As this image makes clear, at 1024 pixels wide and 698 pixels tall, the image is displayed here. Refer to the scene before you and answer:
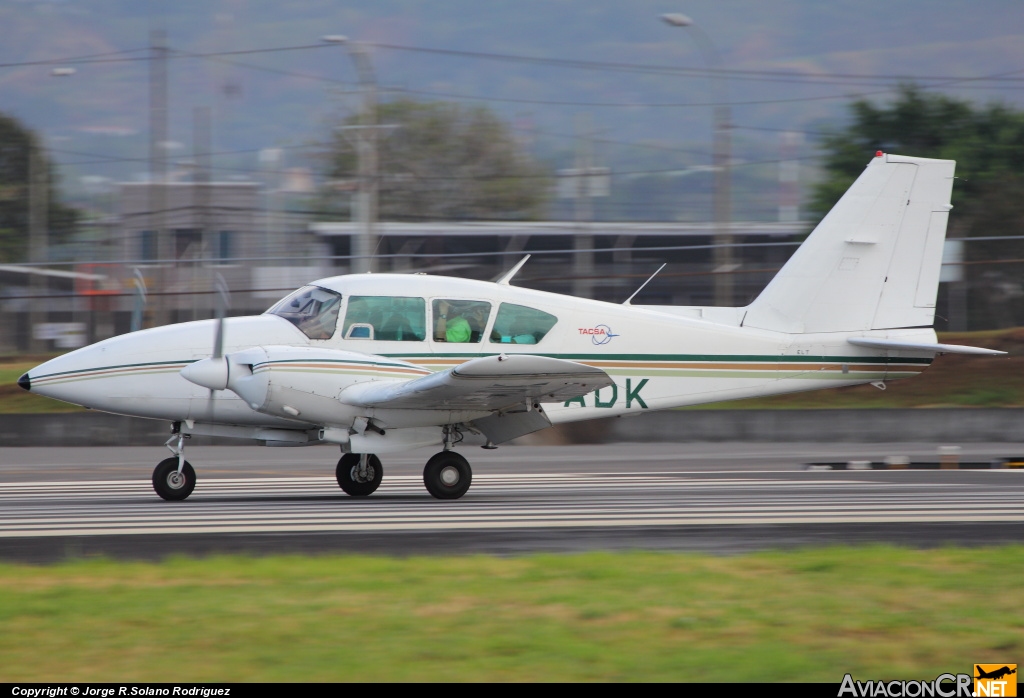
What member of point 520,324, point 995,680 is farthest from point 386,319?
point 995,680

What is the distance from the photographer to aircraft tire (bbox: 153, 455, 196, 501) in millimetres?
11703

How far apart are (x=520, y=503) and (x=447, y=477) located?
921 millimetres

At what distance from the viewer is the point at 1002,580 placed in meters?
6.96

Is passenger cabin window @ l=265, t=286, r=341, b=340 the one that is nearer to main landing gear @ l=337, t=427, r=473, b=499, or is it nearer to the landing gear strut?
main landing gear @ l=337, t=427, r=473, b=499

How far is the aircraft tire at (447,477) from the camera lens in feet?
39.1

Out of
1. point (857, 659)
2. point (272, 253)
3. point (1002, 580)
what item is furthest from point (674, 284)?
point (272, 253)

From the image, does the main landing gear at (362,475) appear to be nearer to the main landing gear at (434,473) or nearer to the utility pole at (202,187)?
the main landing gear at (434,473)

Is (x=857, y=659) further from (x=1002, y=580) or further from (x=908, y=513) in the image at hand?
(x=908, y=513)

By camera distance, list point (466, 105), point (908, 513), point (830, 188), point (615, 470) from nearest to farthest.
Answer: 1. point (908, 513)
2. point (615, 470)
3. point (830, 188)
4. point (466, 105)

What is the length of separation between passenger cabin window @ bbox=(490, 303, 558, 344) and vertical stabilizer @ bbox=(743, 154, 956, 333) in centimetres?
292

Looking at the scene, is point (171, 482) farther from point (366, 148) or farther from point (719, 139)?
point (719, 139)

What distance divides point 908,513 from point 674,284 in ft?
41.6

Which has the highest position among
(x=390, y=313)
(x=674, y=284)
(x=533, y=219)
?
(x=533, y=219)

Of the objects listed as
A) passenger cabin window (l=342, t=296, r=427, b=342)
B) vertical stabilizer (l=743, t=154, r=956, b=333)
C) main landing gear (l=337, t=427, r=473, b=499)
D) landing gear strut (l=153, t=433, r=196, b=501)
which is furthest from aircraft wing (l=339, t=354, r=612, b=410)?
vertical stabilizer (l=743, t=154, r=956, b=333)
